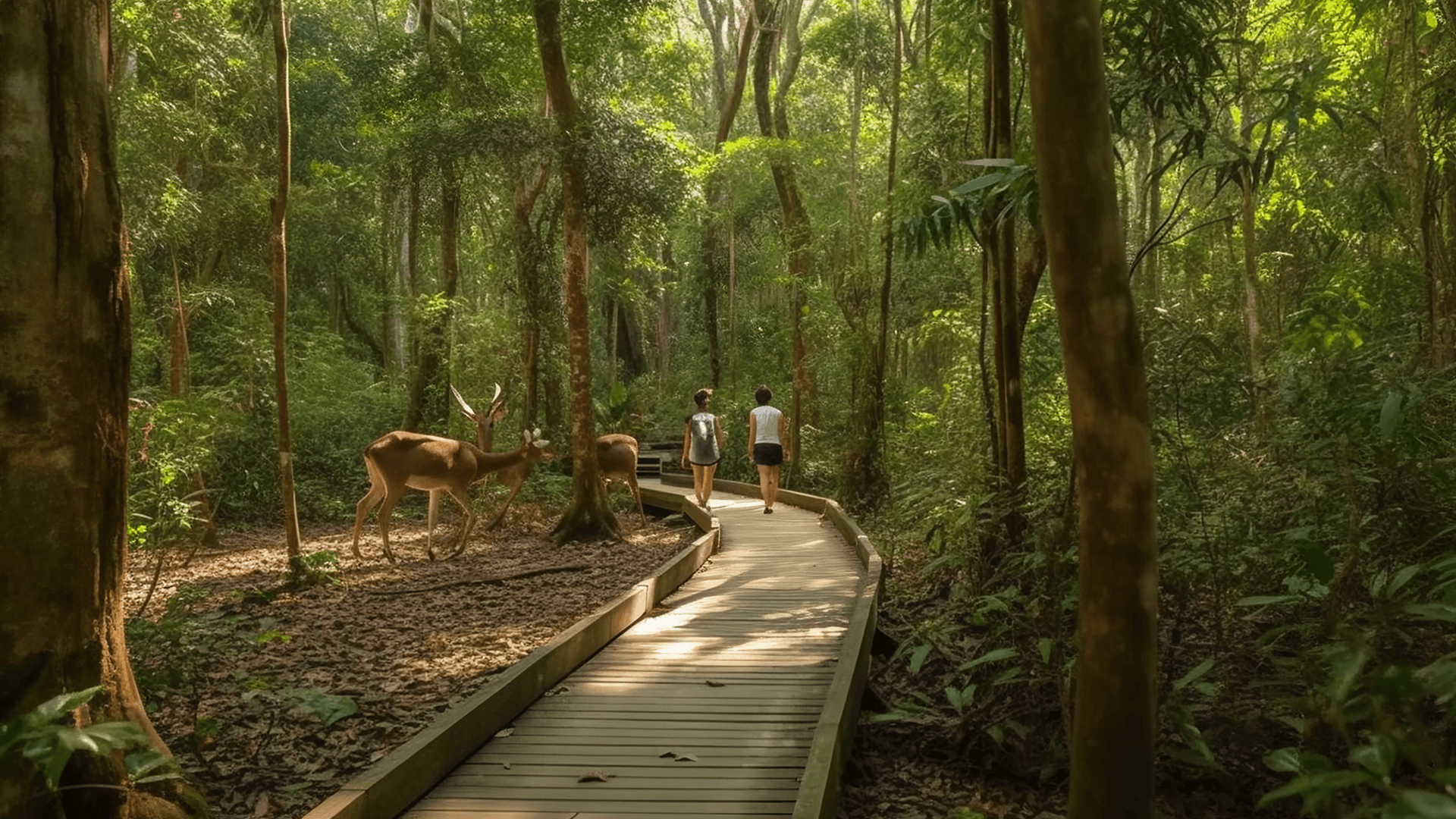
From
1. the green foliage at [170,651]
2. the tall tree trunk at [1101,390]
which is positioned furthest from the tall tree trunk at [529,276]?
the tall tree trunk at [1101,390]

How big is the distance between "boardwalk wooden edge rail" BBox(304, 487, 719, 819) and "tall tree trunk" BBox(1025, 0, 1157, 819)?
2673 mm

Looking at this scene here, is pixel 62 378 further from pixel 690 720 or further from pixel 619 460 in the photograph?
pixel 619 460

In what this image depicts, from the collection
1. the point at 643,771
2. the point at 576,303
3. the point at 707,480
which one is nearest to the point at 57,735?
the point at 643,771

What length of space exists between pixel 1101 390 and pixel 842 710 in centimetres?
286

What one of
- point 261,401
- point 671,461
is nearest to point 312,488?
point 261,401

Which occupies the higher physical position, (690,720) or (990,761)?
(690,720)

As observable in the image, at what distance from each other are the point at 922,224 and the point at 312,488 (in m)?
16.0

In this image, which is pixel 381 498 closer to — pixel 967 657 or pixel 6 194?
pixel 967 657

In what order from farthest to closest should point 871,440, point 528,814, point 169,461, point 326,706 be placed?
point 871,440 → point 169,461 → point 326,706 → point 528,814

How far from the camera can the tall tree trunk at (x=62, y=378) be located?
3.50 meters

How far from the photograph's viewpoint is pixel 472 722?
5328 mm

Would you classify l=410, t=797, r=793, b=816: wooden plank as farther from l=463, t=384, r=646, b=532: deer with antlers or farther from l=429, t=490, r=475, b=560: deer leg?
l=463, t=384, r=646, b=532: deer with antlers

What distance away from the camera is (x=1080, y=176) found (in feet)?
10.4

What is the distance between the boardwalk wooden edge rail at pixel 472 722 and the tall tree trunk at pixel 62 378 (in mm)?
705
